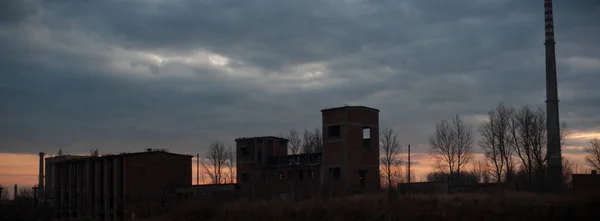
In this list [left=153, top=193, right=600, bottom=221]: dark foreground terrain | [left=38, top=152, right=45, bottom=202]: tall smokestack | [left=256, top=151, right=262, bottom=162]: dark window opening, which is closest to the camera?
[left=153, top=193, right=600, bottom=221]: dark foreground terrain

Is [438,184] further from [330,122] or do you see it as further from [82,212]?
[82,212]

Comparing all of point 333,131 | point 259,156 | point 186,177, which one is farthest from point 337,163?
point 186,177

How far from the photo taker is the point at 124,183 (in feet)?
161

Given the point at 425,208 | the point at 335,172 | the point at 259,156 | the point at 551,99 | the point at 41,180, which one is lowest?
the point at 425,208

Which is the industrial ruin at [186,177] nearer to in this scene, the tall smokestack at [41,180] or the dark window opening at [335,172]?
the dark window opening at [335,172]

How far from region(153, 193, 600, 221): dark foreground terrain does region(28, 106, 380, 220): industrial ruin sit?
526 centimetres

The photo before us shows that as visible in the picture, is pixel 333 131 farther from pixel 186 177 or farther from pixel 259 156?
pixel 186 177

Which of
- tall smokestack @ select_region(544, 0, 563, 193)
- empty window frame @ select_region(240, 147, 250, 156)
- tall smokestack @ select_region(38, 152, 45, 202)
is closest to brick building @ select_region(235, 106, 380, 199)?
empty window frame @ select_region(240, 147, 250, 156)

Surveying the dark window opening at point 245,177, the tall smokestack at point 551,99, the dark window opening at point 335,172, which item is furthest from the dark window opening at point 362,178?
the tall smokestack at point 551,99

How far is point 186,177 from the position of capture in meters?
54.5

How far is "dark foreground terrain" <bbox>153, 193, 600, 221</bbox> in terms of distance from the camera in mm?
31141

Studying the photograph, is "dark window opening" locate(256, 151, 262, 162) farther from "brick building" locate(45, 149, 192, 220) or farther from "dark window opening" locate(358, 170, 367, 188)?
"dark window opening" locate(358, 170, 367, 188)

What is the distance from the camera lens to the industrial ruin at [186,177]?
49.3 metres

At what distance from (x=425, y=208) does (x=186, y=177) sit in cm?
2653
